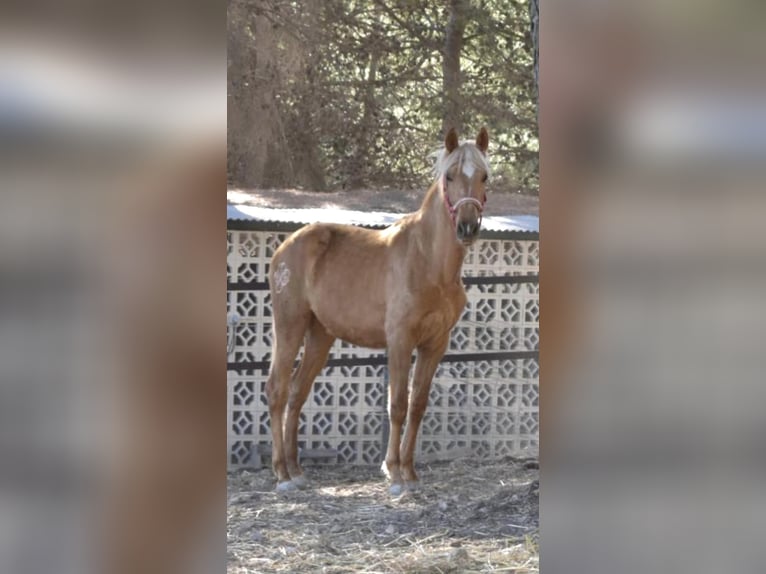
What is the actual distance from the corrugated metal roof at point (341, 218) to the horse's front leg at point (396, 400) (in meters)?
1.31

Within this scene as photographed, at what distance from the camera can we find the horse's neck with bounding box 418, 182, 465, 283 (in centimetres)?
505

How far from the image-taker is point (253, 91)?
9328 millimetres

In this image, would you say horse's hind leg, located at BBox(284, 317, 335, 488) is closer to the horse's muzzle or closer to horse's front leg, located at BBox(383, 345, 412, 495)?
horse's front leg, located at BBox(383, 345, 412, 495)

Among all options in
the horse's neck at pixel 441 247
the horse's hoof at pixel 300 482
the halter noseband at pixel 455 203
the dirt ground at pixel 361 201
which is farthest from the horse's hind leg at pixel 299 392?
the dirt ground at pixel 361 201

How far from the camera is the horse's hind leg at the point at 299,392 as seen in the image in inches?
219

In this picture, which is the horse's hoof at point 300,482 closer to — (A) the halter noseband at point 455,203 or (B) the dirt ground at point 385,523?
(B) the dirt ground at point 385,523

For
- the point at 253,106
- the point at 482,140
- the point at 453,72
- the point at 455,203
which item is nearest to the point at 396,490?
the point at 455,203

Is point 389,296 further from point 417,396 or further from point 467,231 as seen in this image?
point 467,231

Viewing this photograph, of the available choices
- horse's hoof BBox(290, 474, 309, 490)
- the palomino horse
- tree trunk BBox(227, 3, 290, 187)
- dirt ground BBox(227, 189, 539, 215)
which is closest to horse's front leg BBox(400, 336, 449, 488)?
the palomino horse
